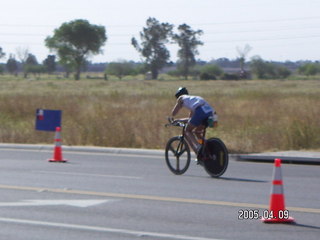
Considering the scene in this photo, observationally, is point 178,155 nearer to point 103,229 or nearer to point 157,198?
point 157,198

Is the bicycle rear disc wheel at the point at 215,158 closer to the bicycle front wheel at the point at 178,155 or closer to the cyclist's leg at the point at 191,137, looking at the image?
the cyclist's leg at the point at 191,137

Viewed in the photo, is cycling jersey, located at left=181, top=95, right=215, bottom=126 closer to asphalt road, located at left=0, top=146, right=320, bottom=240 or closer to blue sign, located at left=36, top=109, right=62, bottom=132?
asphalt road, located at left=0, top=146, right=320, bottom=240

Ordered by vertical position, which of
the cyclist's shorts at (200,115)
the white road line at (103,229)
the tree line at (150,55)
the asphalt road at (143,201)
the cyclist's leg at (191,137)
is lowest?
the white road line at (103,229)

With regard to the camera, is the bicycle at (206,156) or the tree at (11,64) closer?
the bicycle at (206,156)

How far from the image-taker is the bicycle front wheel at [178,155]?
13.9 metres

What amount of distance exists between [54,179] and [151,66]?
11474 centimetres

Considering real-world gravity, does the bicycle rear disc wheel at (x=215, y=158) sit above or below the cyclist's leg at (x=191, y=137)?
below

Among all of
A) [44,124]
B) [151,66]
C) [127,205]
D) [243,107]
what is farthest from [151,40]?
[127,205]

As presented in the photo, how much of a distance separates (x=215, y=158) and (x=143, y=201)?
291 centimetres

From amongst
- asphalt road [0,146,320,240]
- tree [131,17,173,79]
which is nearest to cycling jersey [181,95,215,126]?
asphalt road [0,146,320,240]

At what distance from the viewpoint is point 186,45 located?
13200 centimetres

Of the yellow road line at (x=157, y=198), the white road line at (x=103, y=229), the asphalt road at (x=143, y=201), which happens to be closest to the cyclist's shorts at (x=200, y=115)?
Result: the asphalt road at (x=143, y=201)

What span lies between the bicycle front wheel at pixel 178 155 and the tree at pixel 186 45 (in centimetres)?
11664

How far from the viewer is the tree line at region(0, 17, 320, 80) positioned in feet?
361
